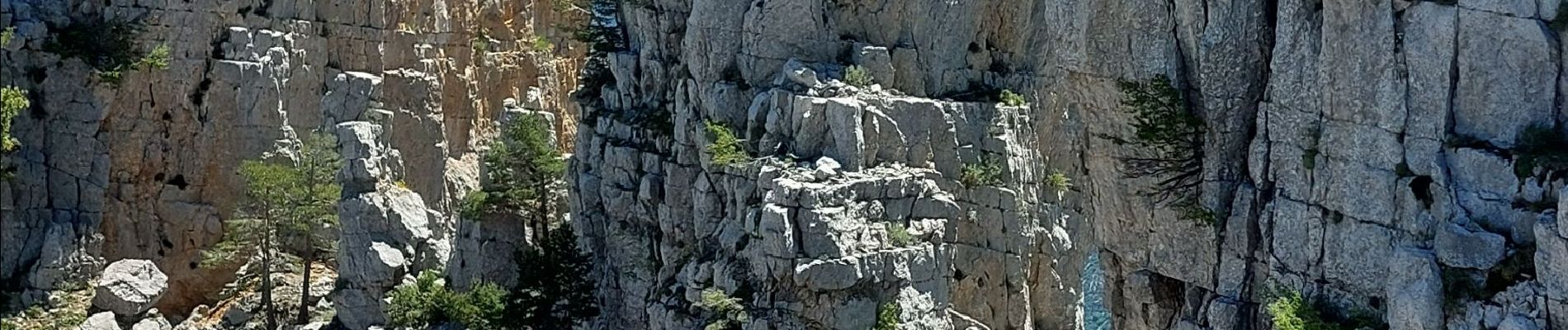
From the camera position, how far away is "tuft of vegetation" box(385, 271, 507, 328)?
48.3 meters

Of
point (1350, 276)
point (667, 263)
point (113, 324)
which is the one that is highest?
point (1350, 276)

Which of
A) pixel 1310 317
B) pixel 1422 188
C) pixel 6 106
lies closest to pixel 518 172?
pixel 6 106

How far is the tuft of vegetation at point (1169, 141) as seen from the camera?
31219mm

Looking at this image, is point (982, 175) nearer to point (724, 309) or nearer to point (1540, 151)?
point (724, 309)

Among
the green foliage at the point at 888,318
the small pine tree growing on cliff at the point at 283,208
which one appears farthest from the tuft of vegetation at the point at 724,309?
the small pine tree growing on cliff at the point at 283,208

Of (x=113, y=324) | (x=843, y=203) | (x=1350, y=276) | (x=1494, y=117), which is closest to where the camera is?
(x=1494, y=117)

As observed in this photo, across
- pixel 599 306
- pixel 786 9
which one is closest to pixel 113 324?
pixel 599 306

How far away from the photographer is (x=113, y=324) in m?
48.5

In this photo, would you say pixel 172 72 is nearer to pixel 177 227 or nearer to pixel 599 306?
pixel 177 227

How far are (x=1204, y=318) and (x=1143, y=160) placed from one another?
3.16 m

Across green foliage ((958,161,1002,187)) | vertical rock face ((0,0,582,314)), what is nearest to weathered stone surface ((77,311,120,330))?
vertical rock face ((0,0,582,314))

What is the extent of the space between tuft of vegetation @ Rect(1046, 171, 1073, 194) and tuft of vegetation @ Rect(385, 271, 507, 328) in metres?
15.6

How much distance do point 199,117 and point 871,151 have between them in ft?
80.1

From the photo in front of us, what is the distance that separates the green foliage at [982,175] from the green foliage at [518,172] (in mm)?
14725
